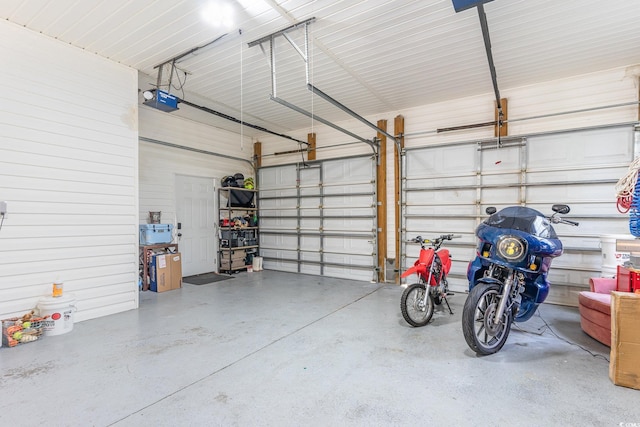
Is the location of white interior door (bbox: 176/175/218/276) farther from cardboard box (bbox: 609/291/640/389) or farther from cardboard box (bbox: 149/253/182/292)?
cardboard box (bbox: 609/291/640/389)

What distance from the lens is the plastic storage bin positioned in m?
5.57

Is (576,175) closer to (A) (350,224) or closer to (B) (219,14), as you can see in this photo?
(A) (350,224)

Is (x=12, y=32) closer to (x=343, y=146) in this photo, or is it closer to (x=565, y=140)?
(x=343, y=146)

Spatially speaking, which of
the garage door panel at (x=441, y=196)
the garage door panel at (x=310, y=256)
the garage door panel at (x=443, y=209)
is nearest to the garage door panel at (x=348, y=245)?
the garage door panel at (x=310, y=256)

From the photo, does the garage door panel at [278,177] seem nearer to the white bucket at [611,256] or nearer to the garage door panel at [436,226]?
the garage door panel at [436,226]

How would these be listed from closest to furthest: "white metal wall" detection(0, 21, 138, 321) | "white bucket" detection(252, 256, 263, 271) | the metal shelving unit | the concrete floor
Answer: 1. the concrete floor
2. "white metal wall" detection(0, 21, 138, 321)
3. the metal shelving unit
4. "white bucket" detection(252, 256, 263, 271)

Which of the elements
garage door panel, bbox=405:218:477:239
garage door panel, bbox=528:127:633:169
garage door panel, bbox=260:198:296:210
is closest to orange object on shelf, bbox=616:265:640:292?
garage door panel, bbox=528:127:633:169

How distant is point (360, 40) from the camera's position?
3764 mm

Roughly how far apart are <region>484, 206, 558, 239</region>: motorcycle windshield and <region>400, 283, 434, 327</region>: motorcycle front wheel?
1.15 meters

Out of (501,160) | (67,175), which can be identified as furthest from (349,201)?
(67,175)

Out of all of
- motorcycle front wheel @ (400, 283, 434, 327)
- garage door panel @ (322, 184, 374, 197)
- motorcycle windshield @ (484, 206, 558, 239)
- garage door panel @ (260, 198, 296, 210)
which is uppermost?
→ garage door panel @ (322, 184, 374, 197)

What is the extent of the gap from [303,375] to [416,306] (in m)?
1.79

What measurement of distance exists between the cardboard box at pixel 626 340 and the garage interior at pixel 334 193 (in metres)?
0.11

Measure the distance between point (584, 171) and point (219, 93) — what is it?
19.6 feet
